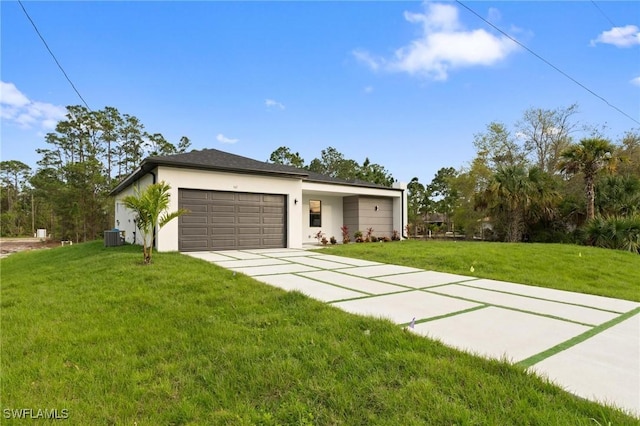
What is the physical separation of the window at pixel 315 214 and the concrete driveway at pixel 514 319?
951 cm

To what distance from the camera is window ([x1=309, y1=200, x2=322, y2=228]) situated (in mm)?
15883

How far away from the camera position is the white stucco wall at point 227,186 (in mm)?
9836

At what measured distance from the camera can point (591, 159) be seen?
41.4 ft

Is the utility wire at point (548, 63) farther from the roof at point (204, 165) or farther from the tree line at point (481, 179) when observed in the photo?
the roof at point (204, 165)

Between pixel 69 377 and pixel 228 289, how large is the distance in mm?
2382

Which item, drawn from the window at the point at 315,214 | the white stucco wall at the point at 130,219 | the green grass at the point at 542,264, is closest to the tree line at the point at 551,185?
the green grass at the point at 542,264

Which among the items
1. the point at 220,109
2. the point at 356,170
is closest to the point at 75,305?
the point at 220,109

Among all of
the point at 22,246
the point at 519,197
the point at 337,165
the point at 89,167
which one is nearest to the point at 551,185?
the point at 519,197

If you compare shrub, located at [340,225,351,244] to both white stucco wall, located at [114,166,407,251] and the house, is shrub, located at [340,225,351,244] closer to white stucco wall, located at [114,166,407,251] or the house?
white stucco wall, located at [114,166,407,251]

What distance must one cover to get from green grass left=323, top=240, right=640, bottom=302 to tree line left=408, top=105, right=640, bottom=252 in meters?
3.71

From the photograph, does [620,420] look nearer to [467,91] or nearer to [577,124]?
[467,91]

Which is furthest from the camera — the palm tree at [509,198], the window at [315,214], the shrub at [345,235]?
the window at [315,214]

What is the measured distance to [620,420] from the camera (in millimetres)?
1699

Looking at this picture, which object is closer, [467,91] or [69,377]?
[69,377]
